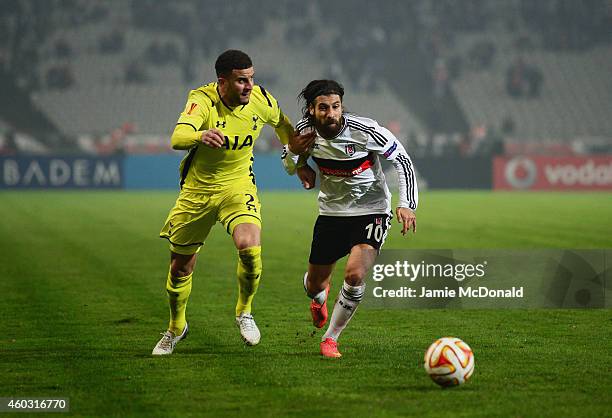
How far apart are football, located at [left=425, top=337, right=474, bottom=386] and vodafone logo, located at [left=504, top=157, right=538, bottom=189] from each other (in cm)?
2870

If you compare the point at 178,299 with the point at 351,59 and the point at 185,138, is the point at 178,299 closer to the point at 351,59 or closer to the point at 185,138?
the point at 185,138

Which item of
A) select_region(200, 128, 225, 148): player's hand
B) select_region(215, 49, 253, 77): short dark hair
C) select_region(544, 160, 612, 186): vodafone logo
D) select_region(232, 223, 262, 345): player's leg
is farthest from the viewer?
select_region(544, 160, 612, 186): vodafone logo

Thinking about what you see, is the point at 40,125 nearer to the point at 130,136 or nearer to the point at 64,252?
the point at 130,136

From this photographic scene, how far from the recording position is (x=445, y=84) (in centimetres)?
4391

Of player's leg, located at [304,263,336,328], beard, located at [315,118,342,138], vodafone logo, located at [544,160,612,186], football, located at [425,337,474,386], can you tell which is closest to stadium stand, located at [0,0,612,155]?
vodafone logo, located at [544,160,612,186]

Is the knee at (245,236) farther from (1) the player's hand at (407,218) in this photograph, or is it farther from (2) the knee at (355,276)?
(1) the player's hand at (407,218)

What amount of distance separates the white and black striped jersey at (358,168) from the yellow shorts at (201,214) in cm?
53

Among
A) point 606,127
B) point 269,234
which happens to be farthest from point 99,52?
point 269,234

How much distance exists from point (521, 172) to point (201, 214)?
Result: 27983mm

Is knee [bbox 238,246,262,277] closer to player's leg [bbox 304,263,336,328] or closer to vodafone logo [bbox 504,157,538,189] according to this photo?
player's leg [bbox 304,263,336,328]

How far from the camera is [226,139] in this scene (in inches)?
298

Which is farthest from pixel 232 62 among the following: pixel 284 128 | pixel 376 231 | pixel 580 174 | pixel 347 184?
pixel 580 174

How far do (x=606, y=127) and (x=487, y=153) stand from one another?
31.9 ft

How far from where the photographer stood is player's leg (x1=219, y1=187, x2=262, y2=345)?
750cm
